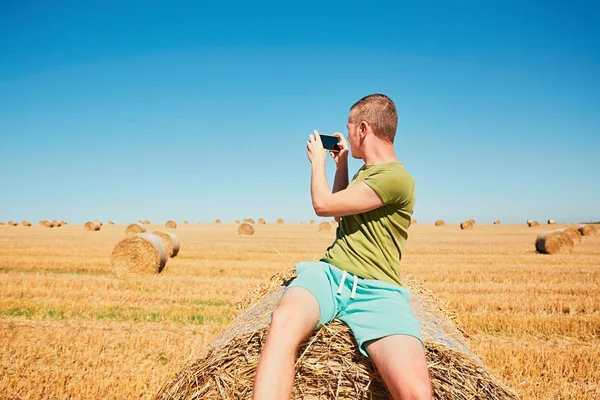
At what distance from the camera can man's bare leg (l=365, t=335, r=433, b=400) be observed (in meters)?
2.35

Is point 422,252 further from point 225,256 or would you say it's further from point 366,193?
point 366,193

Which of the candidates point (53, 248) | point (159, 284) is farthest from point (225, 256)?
point (53, 248)

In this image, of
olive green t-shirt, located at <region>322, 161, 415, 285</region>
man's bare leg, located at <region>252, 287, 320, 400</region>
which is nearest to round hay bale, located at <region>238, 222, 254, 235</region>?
olive green t-shirt, located at <region>322, 161, 415, 285</region>

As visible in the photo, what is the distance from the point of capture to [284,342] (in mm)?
2398

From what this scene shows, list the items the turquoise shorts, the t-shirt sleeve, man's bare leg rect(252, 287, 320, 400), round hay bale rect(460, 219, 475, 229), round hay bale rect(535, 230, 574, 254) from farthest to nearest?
round hay bale rect(460, 219, 475, 229) → round hay bale rect(535, 230, 574, 254) → the t-shirt sleeve → the turquoise shorts → man's bare leg rect(252, 287, 320, 400)

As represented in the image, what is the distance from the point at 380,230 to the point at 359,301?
446mm

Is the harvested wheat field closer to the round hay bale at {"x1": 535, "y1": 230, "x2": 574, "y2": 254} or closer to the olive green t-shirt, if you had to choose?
the olive green t-shirt

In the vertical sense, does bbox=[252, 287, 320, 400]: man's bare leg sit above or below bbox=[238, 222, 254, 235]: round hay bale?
above

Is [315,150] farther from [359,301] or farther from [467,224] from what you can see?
[467,224]

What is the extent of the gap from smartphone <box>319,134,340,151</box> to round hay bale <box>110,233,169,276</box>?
10466mm

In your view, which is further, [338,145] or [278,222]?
[278,222]

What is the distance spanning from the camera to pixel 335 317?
9.50 ft

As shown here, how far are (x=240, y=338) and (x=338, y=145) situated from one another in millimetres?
1463

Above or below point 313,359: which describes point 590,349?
below
